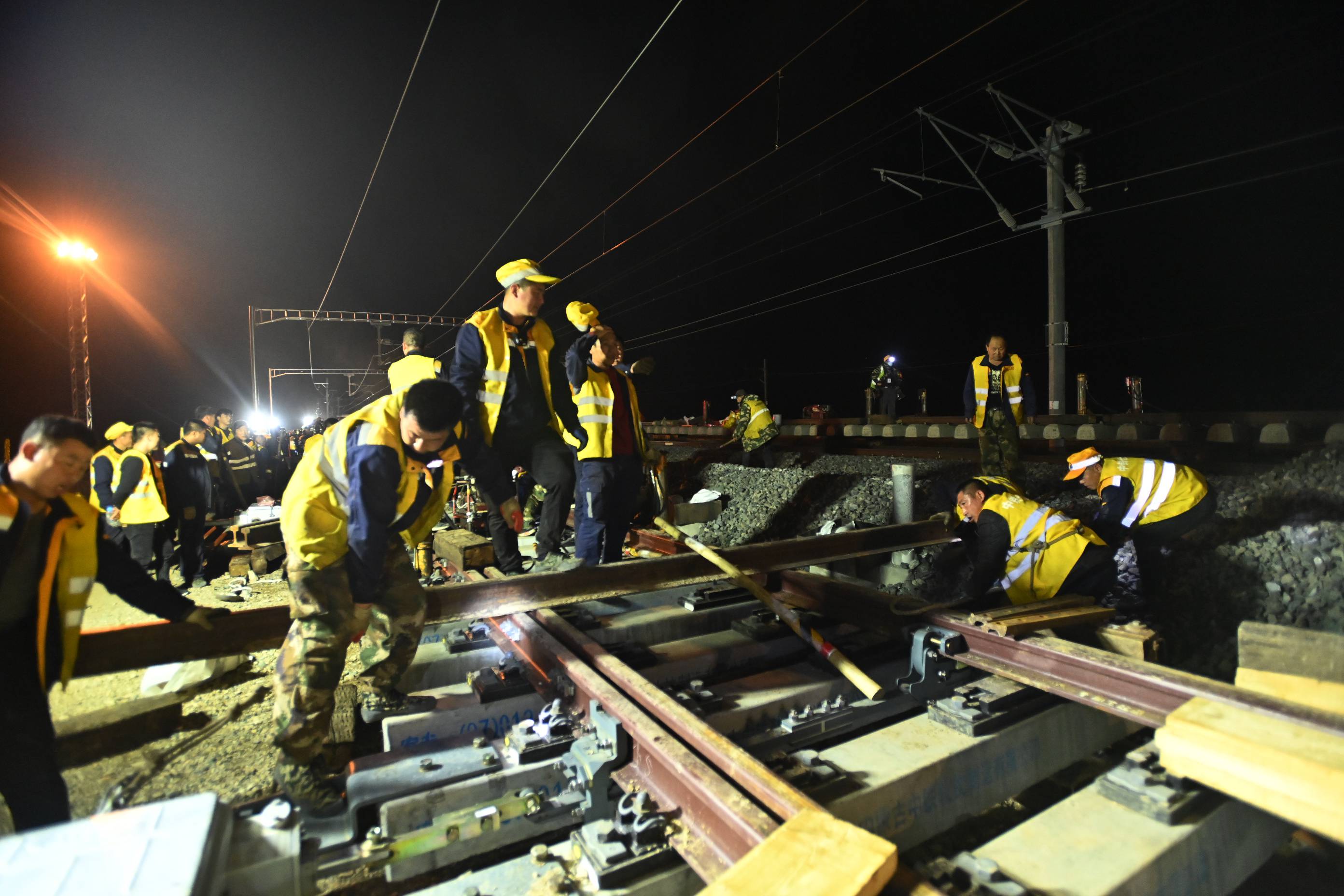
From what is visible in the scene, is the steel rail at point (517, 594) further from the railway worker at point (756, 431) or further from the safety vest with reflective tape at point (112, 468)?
the railway worker at point (756, 431)

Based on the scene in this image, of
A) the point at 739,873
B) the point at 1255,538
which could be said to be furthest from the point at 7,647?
the point at 1255,538

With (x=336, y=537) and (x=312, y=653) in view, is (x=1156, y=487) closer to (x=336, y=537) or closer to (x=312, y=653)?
(x=336, y=537)

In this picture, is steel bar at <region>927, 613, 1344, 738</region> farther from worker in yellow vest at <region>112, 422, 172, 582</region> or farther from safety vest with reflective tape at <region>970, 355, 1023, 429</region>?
worker in yellow vest at <region>112, 422, 172, 582</region>

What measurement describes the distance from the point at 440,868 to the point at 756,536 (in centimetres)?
550

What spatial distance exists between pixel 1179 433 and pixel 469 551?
25.6 feet

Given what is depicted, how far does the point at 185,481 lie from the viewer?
7.66m

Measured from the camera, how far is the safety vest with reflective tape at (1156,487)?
4879mm

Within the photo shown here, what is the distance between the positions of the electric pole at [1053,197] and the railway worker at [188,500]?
13.1m

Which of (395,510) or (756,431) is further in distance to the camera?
(756,431)

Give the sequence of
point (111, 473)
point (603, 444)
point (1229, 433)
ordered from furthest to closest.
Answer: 1. point (1229, 433)
2. point (111, 473)
3. point (603, 444)

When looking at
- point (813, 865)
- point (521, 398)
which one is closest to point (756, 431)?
point (521, 398)

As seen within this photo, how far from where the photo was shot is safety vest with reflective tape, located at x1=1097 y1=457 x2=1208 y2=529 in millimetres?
4879

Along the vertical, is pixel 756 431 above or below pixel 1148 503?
above

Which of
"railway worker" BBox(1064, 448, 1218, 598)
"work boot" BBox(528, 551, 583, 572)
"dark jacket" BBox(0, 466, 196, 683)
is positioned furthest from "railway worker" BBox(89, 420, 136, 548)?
"railway worker" BBox(1064, 448, 1218, 598)
